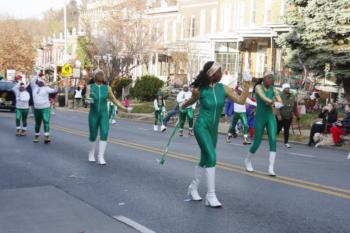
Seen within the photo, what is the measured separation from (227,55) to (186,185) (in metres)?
32.8

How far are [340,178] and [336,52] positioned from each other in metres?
16.7

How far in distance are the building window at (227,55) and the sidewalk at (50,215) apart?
108ft

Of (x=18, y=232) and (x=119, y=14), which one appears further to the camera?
(x=119, y=14)

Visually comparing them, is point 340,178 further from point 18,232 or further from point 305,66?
point 305,66

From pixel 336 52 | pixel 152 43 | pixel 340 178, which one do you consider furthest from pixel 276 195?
pixel 152 43

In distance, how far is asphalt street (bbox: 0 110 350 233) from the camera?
7.25 m

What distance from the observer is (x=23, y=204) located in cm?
789

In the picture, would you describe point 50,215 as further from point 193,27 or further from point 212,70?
point 193,27

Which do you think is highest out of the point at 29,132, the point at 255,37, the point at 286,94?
the point at 255,37

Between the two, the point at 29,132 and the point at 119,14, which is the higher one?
the point at 119,14

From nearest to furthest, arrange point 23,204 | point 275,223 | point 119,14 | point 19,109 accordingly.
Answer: point 275,223 < point 23,204 < point 19,109 < point 119,14

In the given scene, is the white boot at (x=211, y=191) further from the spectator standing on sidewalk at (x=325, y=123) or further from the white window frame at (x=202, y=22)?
the white window frame at (x=202, y=22)

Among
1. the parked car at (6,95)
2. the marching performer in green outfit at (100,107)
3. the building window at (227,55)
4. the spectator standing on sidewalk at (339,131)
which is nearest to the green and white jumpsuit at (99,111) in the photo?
the marching performer in green outfit at (100,107)

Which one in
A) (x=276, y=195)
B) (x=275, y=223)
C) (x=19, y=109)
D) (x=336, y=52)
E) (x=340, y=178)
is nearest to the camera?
(x=275, y=223)
